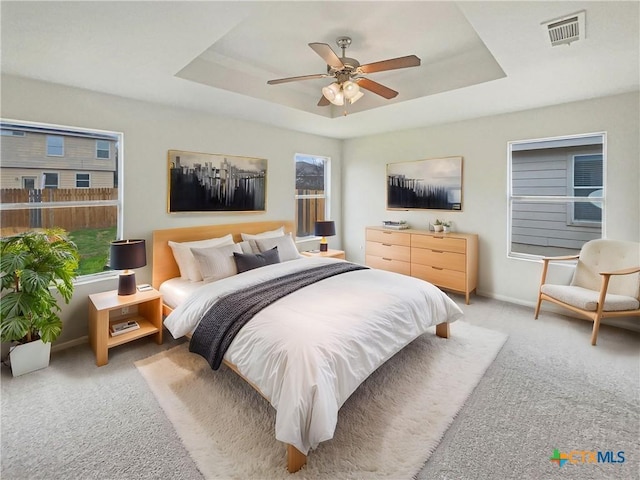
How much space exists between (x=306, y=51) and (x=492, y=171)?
287cm

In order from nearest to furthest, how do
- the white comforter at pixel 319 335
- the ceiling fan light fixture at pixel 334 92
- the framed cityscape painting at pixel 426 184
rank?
the white comforter at pixel 319 335 → the ceiling fan light fixture at pixel 334 92 → the framed cityscape painting at pixel 426 184

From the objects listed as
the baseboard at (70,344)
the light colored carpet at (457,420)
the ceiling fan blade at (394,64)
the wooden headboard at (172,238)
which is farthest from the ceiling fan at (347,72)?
the baseboard at (70,344)

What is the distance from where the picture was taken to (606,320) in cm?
355

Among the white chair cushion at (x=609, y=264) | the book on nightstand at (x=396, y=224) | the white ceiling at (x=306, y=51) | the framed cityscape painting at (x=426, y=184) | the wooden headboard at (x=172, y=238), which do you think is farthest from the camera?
the book on nightstand at (x=396, y=224)

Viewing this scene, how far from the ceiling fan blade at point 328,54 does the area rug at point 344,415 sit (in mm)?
2378

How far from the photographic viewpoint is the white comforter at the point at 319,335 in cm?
171

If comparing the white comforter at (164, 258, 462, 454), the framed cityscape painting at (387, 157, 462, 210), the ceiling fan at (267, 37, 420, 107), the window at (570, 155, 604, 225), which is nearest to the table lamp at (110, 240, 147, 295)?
the white comforter at (164, 258, 462, 454)

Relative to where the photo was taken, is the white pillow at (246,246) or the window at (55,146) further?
the white pillow at (246,246)

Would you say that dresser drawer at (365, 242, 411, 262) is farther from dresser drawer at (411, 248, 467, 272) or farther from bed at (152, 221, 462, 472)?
bed at (152, 221, 462, 472)

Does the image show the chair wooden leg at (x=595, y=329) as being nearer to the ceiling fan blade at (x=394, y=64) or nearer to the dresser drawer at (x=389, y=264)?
the dresser drawer at (x=389, y=264)

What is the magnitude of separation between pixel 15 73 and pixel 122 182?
1.13 meters

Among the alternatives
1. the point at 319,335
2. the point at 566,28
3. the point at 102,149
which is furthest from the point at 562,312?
the point at 102,149

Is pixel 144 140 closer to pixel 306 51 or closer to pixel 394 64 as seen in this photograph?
pixel 306 51

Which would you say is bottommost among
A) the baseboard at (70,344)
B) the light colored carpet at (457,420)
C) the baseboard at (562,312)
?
the light colored carpet at (457,420)
